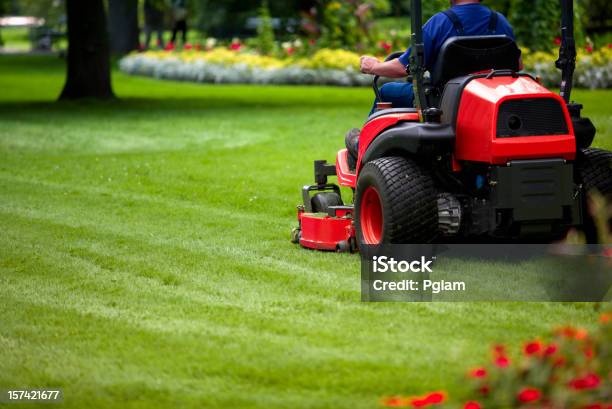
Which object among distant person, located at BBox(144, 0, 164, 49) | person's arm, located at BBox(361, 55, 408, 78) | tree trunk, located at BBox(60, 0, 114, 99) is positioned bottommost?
distant person, located at BBox(144, 0, 164, 49)

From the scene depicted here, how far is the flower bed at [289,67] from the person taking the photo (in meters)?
22.3

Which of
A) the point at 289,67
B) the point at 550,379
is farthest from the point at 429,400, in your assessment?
the point at 289,67

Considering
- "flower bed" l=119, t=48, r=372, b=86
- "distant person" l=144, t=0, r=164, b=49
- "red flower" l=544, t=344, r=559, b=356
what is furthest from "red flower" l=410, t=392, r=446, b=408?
"distant person" l=144, t=0, r=164, b=49

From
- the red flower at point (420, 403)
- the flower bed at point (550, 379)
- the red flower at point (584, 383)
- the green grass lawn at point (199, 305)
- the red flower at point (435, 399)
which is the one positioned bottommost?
the green grass lawn at point (199, 305)

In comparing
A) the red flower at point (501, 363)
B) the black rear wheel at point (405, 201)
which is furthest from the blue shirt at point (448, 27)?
the red flower at point (501, 363)

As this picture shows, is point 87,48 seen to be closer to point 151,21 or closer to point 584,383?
point 584,383

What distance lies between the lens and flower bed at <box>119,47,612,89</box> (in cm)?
2227

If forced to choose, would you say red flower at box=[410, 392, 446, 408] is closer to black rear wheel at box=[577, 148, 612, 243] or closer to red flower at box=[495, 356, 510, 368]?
red flower at box=[495, 356, 510, 368]

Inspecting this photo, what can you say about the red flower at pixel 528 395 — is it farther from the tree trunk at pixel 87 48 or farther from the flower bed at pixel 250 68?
the flower bed at pixel 250 68

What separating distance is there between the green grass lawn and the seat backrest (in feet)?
4.42

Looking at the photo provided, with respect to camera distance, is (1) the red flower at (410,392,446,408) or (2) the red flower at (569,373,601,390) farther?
(1) the red flower at (410,392,446,408)

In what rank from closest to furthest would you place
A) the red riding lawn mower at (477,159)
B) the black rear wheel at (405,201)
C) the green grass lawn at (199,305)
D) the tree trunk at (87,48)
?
the green grass lawn at (199,305) → the red riding lawn mower at (477,159) → the black rear wheel at (405,201) → the tree trunk at (87,48)

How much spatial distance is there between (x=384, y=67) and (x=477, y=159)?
1.05 meters

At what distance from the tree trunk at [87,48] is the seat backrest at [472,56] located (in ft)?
51.2
